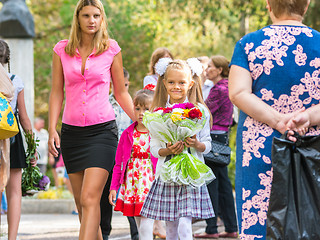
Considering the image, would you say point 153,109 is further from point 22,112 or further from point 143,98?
point 22,112

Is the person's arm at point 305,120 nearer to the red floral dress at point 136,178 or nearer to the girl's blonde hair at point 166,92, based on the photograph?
the girl's blonde hair at point 166,92

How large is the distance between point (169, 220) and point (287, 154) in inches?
79.5

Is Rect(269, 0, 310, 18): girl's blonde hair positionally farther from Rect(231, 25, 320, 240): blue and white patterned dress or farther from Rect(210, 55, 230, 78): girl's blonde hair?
Rect(210, 55, 230, 78): girl's blonde hair

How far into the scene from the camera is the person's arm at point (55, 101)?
19.7 feet

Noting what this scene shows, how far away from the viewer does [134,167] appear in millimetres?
6754

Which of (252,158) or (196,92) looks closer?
(252,158)

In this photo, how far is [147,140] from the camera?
6758mm

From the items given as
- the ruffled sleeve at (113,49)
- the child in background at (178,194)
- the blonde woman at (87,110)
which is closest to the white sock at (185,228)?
the child in background at (178,194)

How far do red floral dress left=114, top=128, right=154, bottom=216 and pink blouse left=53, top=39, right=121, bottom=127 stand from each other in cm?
88

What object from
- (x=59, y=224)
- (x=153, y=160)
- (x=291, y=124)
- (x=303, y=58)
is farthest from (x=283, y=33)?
(x=59, y=224)

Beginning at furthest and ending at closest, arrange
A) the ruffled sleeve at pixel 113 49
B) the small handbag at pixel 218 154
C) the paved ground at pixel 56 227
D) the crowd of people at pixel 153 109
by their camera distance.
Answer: the paved ground at pixel 56 227 < the small handbag at pixel 218 154 < the ruffled sleeve at pixel 113 49 < the crowd of people at pixel 153 109

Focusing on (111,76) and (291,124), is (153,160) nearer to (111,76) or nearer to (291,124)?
(111,76)

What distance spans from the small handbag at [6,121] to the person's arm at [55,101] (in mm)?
313

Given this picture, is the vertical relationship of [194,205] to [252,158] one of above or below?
below
